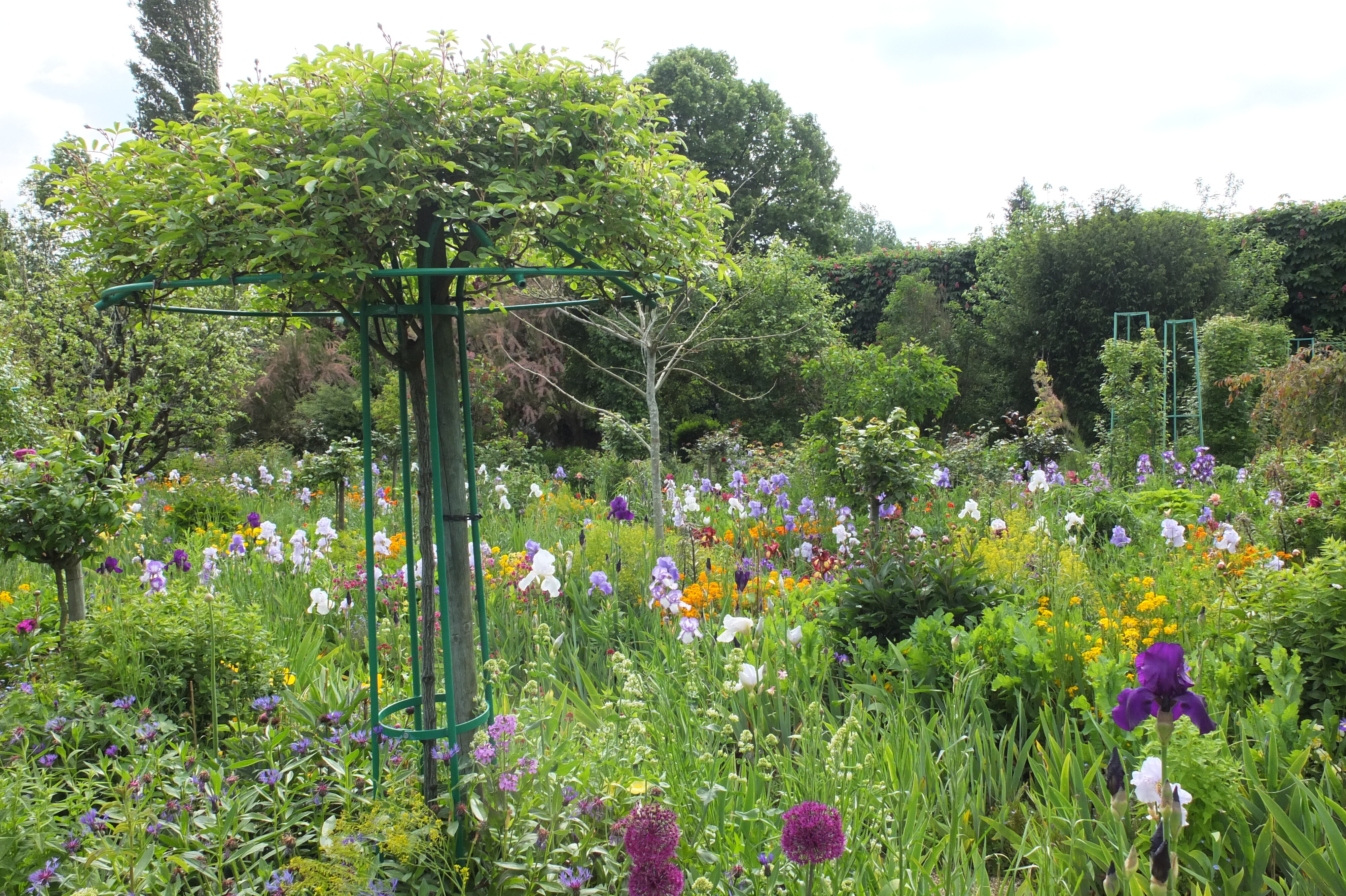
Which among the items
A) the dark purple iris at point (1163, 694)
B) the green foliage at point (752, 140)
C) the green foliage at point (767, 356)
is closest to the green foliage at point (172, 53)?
the green foliage at point (752, 140)

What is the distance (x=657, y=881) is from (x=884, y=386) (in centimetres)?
706

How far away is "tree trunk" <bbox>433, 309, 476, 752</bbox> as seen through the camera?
209 centimetres

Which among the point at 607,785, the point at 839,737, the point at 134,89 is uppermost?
the point at 134,89

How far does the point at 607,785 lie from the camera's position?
1823 mm

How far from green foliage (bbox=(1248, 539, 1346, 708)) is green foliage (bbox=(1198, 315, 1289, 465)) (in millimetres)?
7753

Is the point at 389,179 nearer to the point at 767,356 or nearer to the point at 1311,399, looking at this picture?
the point at 1311,399

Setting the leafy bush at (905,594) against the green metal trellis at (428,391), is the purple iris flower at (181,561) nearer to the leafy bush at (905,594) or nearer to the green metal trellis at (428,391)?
the green metal trellis at (428,391)

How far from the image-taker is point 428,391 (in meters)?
2.00

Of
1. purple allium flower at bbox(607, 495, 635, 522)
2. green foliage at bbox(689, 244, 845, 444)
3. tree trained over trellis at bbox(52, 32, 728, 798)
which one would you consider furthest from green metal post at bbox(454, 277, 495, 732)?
green foliage at bbox(689, 244, 845, 444)

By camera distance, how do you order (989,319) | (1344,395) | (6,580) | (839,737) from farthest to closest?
(989,319)
(1344,395)
(6,580)
(839,737)

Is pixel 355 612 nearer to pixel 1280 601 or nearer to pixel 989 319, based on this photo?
pixel 1280 601

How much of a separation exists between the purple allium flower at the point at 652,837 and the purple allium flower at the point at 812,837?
20 cm

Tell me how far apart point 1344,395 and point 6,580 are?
10254mm

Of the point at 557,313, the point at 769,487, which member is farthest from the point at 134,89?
the point at 769,487
